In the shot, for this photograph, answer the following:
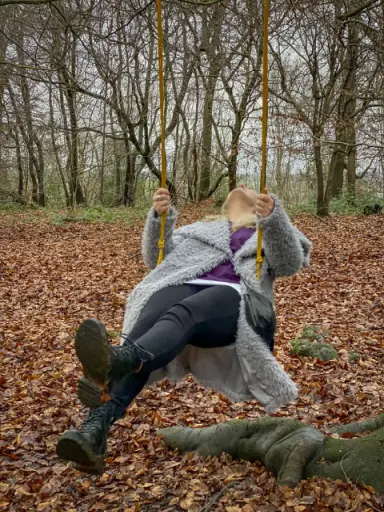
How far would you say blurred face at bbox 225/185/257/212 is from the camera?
10.8ft

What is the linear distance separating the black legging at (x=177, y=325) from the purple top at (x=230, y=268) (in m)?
0.13

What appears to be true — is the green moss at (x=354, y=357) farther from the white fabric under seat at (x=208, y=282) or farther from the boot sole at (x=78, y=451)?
the boot sole at (x=78, y=451)

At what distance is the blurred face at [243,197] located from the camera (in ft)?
10.8

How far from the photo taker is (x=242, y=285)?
9.32 feet

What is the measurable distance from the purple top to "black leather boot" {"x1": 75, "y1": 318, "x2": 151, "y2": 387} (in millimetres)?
921

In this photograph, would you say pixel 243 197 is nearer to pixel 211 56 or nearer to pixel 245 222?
pixel 245 222

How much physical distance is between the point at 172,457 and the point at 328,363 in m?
1.95

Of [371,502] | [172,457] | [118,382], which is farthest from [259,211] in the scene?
[172,457]

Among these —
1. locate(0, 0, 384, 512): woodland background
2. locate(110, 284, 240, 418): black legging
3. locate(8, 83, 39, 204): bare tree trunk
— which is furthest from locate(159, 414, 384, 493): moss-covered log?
locate(8, 83, 39, 204): bare tree trunk

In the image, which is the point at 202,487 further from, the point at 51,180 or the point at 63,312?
the point at 51,180

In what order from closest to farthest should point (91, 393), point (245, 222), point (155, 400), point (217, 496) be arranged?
1. point (91, 393)
2. point (217, 496)
3. point (245, 222)
4. point (155, 400)

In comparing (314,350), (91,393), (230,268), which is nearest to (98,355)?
(91,393)

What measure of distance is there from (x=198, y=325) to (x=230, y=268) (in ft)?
1.84

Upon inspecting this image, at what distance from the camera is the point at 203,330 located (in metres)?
2.57
